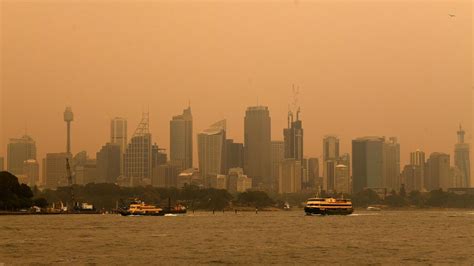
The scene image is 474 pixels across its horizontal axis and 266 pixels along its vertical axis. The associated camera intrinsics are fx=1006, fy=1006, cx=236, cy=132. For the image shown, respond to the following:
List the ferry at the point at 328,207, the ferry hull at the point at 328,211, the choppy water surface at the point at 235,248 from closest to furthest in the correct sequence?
the choppy water surface at the point at 235,248, the ferry hull at the point at 328,211, the ferry at the point at 328,207

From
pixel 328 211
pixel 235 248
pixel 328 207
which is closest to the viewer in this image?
pixel 235 248

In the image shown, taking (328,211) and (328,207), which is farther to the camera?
(328,207)

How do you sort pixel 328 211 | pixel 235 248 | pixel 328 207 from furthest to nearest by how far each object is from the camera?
pixel 328 207 → pixel 328 211 → pixel 235 248

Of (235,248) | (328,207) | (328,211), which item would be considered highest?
(328,207)

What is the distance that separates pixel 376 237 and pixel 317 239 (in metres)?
7.24

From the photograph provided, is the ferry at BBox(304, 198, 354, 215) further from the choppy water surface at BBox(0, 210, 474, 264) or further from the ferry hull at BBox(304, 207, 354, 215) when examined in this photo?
the choppy water surface at BBox(0, 210, 474, 264)

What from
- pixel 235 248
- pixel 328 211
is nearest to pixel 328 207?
pixel 328 211

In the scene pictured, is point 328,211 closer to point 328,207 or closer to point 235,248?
point 328,207

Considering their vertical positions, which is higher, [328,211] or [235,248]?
[328,211]

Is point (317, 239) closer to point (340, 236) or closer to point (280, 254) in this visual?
point (340, 236)

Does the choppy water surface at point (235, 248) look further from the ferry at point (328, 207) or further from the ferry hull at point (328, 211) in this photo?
the ferry at point (328, 207)

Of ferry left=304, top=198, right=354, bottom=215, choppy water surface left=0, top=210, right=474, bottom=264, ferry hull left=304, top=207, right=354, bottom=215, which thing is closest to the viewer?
choppy water surface left=0, top=210, right=474, bottom=264

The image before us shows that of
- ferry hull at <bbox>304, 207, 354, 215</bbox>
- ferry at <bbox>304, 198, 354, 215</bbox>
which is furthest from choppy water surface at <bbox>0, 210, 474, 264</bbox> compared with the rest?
ferry at <bbox>304, 198, 354, 215</bbox>

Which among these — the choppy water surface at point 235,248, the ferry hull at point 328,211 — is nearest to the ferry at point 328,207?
the ferry hull at point 328,211
